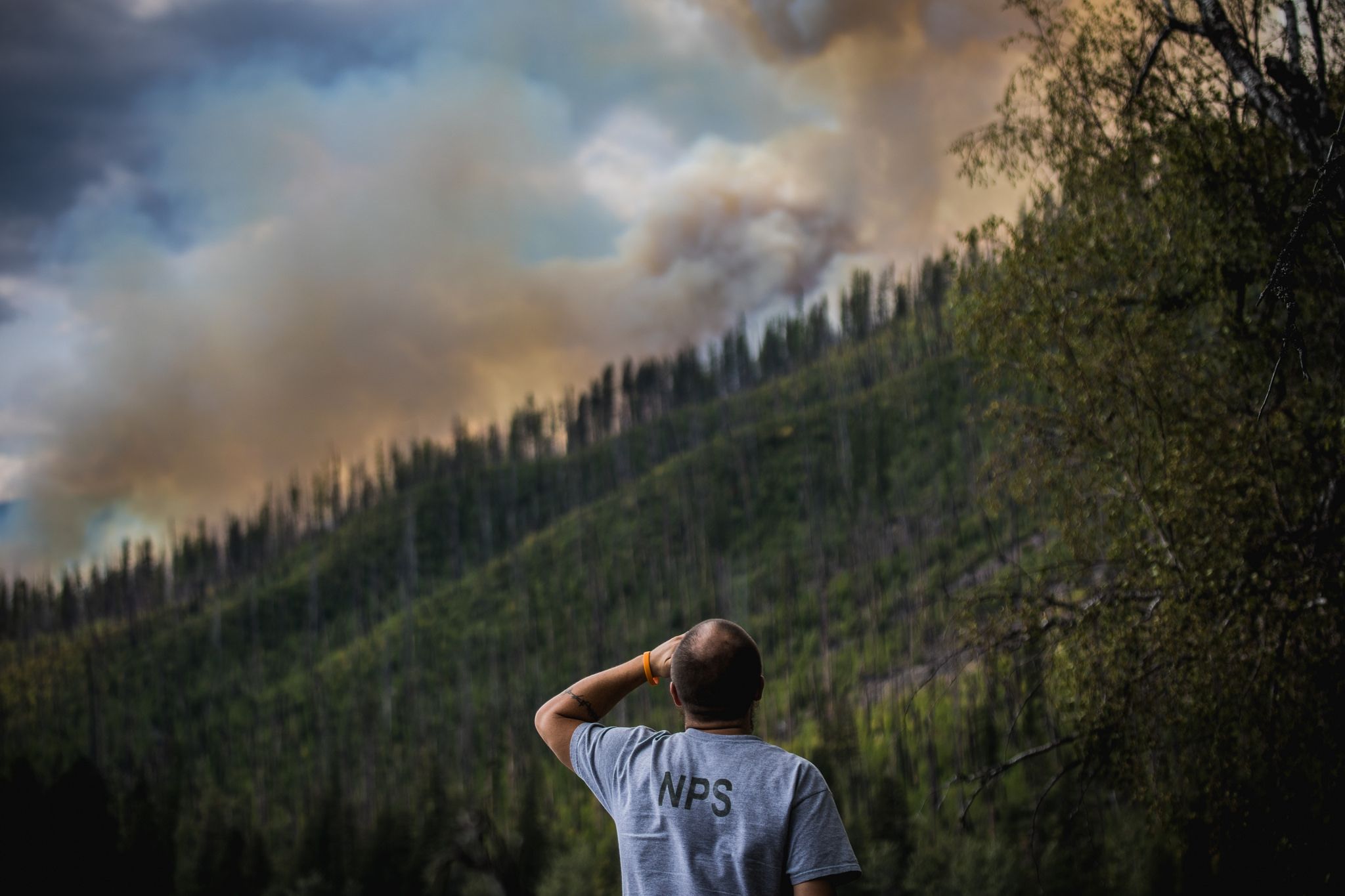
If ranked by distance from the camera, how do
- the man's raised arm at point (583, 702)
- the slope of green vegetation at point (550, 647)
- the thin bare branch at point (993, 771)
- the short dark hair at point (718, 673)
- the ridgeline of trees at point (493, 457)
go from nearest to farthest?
the short dark hair at point (718, 673) < the man's raised arm at point (583, 702) < the thin bare branch at point (993, 771) < the slope of green vegetation at point (550, 647) < the ridgeline of trees at point (493, 457)

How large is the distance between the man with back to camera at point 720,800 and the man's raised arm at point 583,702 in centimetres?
30

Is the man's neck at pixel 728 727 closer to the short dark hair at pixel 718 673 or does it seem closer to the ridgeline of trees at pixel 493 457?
the short dark hair at pixel 718 673

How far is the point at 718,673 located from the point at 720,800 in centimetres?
36

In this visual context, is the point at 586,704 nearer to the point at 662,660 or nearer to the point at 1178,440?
the point at 662,660

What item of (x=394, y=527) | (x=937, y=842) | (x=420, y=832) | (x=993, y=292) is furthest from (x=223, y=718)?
(x=993, y=292)

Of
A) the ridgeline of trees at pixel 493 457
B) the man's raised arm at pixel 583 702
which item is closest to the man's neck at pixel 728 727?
the man's raised arm at pixel 583 702

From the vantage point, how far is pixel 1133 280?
10.5 metres

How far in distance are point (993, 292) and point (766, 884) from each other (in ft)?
32.1

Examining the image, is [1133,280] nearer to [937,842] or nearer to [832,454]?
[937,842]

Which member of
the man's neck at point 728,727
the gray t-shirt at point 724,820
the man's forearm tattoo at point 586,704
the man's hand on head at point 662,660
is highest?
the man's hand on head at point 662,660

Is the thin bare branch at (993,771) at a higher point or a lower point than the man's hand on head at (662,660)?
lower

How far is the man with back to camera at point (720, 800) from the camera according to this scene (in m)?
2.90

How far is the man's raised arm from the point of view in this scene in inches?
139

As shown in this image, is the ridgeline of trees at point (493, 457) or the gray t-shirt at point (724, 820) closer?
the gray t-shirt at point (724, 820)
